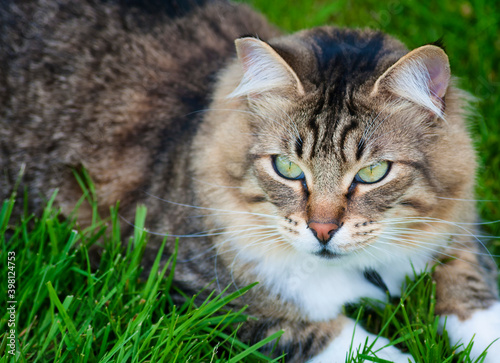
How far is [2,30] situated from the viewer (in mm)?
2529

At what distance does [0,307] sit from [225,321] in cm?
80

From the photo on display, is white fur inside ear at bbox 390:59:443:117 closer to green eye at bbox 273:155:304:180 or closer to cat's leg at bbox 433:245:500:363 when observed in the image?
green eye at bbox 273:155:304:180

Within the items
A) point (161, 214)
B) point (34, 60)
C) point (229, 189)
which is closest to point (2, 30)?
point (34, 60)

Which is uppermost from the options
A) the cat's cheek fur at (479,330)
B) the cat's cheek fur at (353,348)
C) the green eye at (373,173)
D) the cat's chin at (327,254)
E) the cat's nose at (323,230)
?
the green eye at (373,173)

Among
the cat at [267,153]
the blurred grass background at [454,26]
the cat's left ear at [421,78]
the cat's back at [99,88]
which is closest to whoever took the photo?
the cat's left ear at [421,78]

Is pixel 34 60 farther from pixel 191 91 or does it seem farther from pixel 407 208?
pixel 407 208

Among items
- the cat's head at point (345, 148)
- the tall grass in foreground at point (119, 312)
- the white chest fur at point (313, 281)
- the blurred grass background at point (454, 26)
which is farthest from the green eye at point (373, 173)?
the blurred grass background at point (454, 26)

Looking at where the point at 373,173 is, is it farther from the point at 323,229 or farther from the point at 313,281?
the point at 313,281

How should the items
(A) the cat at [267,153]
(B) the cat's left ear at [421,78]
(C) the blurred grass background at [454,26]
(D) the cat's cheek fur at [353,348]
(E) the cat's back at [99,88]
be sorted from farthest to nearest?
(C) the blurred grass background at [454,26] < (E) the cat's back at [99,88] < (D) the cat's cheek fur at [353,348] < (A) the cat at [267,153] < (B) the cat's left ear at [421,78]

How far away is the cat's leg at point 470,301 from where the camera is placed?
198cm

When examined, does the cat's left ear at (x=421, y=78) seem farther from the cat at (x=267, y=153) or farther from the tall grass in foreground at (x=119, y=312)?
the tall grass in foreground at (x=119, y=312)

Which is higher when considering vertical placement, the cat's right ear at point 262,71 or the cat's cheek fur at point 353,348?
the cat's right ear at point 262,71

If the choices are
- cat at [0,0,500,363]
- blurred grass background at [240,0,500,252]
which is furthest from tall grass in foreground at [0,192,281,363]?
blurred grass background at [240,0,500,252]

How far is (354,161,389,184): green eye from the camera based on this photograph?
1796 millimetres
